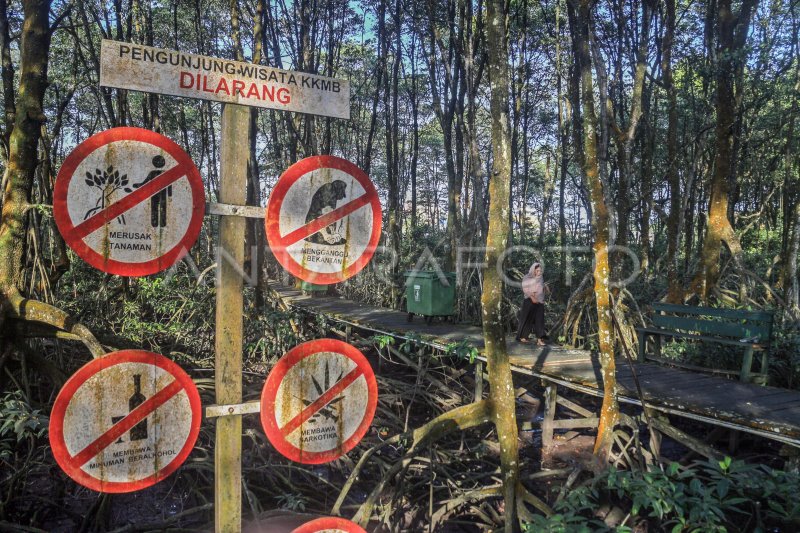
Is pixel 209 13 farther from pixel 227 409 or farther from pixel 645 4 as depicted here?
pixel 227 409

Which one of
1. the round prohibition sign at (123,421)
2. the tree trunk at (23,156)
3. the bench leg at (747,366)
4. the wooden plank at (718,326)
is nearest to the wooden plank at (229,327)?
the round prohibition sign at (123,421)

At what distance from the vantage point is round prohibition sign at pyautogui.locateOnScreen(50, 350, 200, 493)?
170cm

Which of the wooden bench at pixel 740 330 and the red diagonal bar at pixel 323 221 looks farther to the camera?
the wooden bench at pixel 740 330

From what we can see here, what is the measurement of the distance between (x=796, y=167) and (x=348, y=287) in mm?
12963

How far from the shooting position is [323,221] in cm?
211

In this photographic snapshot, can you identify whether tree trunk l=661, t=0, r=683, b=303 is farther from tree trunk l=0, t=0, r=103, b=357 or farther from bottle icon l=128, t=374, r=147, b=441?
bottle icon l=128, t=374, r=147, b=441

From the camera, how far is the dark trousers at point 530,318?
8180mm

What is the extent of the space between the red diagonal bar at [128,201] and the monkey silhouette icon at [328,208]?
470 mm

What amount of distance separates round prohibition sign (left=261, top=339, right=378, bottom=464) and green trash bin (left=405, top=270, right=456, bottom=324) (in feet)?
23.3

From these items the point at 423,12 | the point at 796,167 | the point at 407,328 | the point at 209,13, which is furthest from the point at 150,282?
the point at 796,167

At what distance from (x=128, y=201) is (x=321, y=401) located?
0.98 m

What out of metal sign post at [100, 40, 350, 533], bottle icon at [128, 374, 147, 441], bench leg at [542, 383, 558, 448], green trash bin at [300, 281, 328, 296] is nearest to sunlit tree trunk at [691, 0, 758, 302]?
bench leg at [542, 383, 558, 448]

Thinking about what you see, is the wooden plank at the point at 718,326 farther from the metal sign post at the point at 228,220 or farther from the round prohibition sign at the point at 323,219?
the metal sign post at the point at 228,220

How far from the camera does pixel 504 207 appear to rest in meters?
3.98
